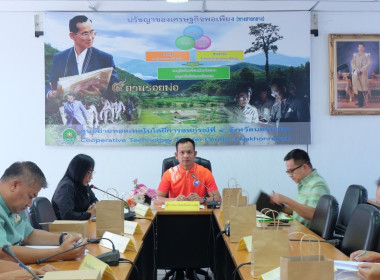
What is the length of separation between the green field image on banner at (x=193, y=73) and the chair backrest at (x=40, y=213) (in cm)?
257

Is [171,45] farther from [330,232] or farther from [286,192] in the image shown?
[330,232]

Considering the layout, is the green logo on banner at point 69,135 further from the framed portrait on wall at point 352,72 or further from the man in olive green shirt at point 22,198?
the man in olive green shirt at point 22,198

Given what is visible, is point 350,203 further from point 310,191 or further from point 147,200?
point 147,200

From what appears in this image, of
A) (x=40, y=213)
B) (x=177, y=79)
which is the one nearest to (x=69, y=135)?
(x=177, y=79)

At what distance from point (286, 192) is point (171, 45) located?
2.10m

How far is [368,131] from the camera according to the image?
18.1 feet

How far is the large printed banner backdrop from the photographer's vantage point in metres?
5.44

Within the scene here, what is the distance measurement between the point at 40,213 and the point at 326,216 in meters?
1.84

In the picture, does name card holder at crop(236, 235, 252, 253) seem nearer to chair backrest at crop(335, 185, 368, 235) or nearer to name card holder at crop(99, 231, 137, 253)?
name card holder at crop(99, 231, 137, 253)

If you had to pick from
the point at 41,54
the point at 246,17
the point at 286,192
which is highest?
the point at 246,17

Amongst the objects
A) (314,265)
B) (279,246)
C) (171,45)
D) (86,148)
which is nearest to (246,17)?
(171,45)

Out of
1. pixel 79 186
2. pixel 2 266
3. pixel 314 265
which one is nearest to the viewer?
pixel 314 265

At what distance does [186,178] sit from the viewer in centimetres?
471

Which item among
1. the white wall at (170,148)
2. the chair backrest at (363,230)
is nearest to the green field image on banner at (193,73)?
the white wall at (170,148)
